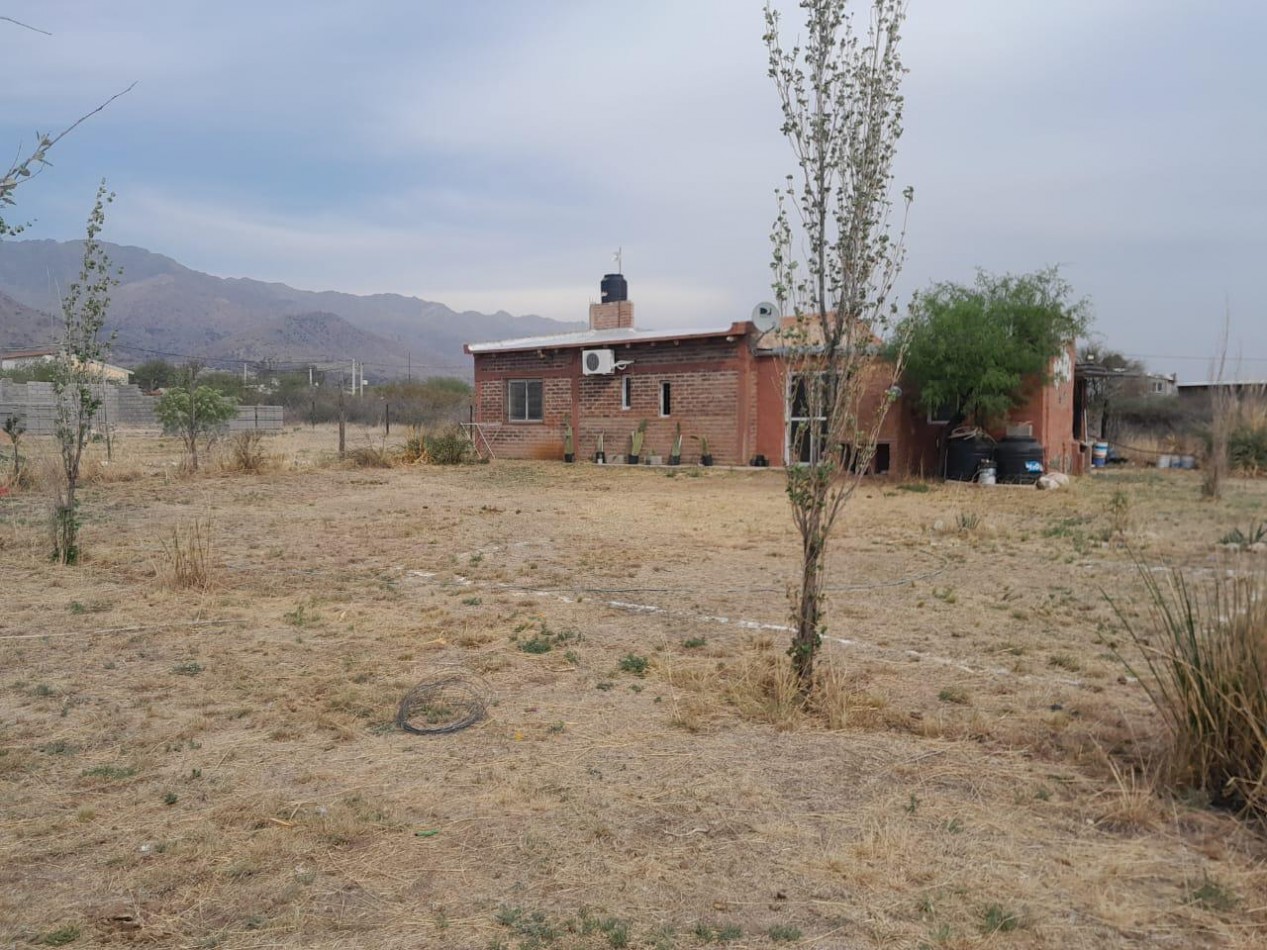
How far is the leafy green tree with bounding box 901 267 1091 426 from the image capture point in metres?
15.4

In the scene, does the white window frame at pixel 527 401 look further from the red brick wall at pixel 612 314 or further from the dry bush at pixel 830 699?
the dry bush at pixel 830 699

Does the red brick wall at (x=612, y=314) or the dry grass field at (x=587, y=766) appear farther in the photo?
the red brick wall at (x=612, y=314)

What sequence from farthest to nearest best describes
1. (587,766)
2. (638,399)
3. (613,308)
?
1. (613,308)
2. (638,399)
3. (587,766)

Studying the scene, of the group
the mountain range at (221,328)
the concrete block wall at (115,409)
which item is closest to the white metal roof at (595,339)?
the concrete block wall at (115,409)

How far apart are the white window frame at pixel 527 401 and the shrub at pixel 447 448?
2664 millimetres

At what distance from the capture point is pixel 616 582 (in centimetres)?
759

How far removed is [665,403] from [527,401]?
167 inches

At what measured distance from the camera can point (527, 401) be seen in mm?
23609

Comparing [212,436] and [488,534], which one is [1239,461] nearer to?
[488,534]

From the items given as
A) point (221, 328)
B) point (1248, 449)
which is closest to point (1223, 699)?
point (1248, 449)

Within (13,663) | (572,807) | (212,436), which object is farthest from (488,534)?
(212,436)

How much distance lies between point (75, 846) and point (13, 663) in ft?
8.40

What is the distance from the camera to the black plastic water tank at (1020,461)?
16.1 metres

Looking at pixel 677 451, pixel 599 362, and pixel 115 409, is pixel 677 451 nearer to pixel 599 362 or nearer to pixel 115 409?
pixel 599 362
